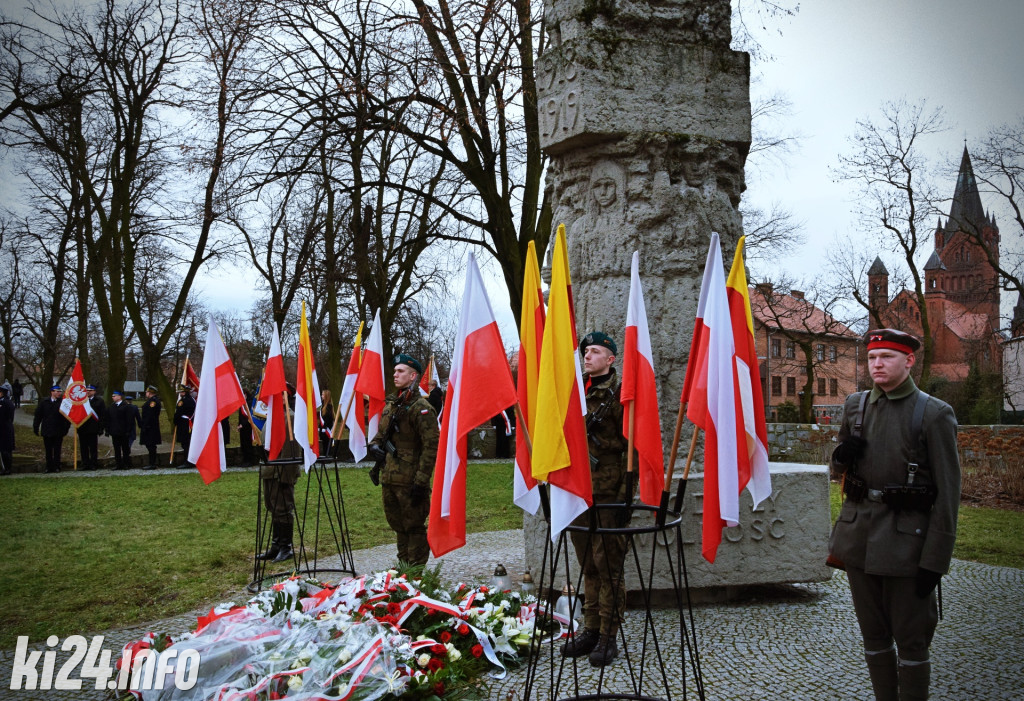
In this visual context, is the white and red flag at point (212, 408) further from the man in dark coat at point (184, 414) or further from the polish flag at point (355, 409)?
the man in dark coat at point (184, 414)

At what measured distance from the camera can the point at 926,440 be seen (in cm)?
369

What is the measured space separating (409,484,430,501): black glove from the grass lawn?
1.93 meters

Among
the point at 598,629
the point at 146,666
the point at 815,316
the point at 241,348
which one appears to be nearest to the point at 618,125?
the point at 598,629

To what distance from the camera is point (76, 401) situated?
1762 centimetres

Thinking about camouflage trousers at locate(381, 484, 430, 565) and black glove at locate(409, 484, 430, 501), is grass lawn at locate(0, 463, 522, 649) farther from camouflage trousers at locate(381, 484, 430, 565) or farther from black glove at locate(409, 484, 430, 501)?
black glove at locate(409, 484, 430, 501)

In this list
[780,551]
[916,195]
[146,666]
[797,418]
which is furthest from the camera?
[797,418]

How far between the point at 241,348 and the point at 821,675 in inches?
1685

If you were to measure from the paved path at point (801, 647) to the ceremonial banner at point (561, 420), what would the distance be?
90 centimetres

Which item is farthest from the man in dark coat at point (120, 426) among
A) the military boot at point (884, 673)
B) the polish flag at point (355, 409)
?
the military boot at point (884, 673)

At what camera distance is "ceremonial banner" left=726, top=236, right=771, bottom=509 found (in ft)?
11.4

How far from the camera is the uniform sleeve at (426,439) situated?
646cm

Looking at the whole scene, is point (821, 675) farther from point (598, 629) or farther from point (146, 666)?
point (146, 666)

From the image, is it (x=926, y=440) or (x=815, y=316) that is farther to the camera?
(x=815, y=316)

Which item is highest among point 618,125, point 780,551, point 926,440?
point 618,125
